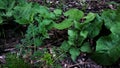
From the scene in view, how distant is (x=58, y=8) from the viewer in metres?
3.80

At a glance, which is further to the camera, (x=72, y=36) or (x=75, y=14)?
(x=75, y=14)

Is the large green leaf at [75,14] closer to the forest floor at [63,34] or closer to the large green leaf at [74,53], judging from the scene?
the forest floor at [63,34]

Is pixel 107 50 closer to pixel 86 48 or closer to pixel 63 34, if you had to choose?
pixel 86 48

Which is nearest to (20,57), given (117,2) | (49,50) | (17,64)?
(17,64)

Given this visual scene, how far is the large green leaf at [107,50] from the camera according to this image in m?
3.01

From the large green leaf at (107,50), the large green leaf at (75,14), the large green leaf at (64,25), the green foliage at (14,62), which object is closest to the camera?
the green foliage at (14,62)

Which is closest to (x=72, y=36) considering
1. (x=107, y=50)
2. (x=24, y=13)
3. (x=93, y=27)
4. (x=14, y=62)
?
(x=93, y=27)

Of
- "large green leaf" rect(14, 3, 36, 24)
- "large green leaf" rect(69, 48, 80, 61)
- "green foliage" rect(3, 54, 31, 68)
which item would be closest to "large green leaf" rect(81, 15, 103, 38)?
"large green leaf" rect(69, 48, 80, 61)

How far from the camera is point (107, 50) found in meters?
3.04

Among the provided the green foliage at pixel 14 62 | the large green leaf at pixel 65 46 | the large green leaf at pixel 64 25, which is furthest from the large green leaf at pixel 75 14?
the green foliage at pixel 14 62

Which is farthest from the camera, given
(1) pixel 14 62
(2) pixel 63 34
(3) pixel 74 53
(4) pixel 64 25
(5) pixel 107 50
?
(2) pixel 63 34

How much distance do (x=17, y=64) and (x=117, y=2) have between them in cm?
182

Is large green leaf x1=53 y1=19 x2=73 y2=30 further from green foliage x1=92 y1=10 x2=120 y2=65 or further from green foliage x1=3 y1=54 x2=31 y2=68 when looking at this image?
green foliage x1=3 y1=54 x2=31 y2=68

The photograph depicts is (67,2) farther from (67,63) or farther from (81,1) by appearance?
(67,63)
